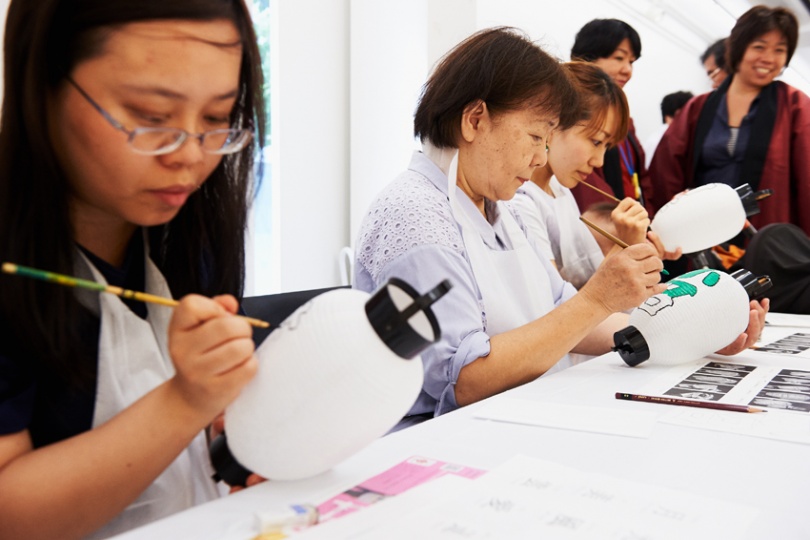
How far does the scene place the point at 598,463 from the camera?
0.72 metres

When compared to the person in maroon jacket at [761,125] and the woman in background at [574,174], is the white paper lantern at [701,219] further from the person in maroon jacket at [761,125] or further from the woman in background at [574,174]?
the person in maroon jacket at [761,125]

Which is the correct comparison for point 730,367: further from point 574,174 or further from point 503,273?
point 574,174

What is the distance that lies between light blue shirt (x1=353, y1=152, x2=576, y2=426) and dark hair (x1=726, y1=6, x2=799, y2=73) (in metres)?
2.24

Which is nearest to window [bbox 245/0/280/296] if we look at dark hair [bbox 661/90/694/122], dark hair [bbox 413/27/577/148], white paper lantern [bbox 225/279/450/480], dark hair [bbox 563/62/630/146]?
dark hair [bbox 563/62/630/146]

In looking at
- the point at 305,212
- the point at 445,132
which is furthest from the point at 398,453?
the point at 305,212

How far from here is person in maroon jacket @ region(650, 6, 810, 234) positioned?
114 inches

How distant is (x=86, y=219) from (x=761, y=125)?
290 centimetres

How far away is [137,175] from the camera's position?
0.67 metres

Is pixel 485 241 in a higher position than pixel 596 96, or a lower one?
lower

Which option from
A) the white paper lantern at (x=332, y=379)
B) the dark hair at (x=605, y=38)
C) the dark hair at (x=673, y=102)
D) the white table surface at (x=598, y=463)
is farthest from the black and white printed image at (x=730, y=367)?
the dark hair at (x=673, y=102)

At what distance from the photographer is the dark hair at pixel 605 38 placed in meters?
2.76

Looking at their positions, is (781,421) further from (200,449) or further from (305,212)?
(305,212)

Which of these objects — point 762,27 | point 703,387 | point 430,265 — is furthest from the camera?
point 762,27

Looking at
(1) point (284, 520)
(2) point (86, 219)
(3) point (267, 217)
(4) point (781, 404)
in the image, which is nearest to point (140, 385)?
(2) point (86, 219)
